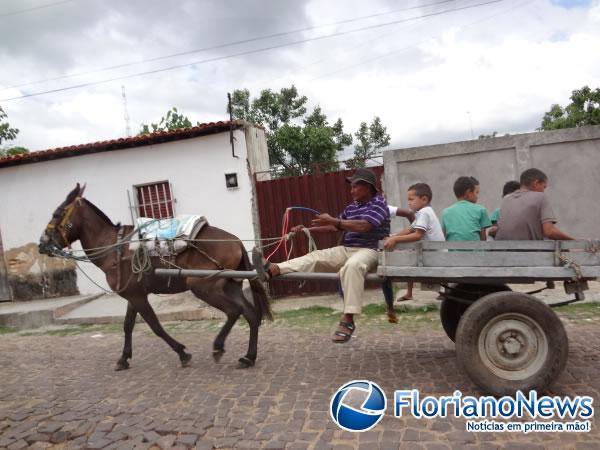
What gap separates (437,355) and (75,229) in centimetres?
392

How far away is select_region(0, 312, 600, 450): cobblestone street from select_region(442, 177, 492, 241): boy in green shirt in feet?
3.79

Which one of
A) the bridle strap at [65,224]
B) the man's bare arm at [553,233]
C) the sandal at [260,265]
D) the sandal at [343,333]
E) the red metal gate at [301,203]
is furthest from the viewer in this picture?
the red metal gate at [301,203]

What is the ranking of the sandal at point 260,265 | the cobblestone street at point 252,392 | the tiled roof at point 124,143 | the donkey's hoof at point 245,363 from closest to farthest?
the cobblestone street at point 252,392 → the sandal at point 260,265 → the donkey's hoof at point 245,363 → the tiled roof at point 124,143

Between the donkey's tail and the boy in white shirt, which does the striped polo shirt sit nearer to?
the boy in white shirt

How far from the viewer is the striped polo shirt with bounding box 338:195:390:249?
360 cm

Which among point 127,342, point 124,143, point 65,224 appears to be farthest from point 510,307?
point 124,143

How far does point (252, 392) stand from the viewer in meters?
3.68

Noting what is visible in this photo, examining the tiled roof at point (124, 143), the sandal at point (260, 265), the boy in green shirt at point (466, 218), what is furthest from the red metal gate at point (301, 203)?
the sandal at point (260, 265)

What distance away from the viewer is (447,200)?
7.33 meters

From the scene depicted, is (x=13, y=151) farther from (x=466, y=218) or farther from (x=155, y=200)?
(x=466, y=218)

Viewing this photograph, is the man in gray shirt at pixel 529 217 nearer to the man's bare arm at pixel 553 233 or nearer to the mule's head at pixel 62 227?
the man's bare arm at pixel 553 233

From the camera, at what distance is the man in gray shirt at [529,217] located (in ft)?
10.5

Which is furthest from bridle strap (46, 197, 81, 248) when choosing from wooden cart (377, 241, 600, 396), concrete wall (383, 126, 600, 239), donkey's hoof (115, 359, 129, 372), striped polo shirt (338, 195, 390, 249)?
concrete wall (383, 126, 600, 239)

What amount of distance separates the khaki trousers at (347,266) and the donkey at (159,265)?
2.82 ft
